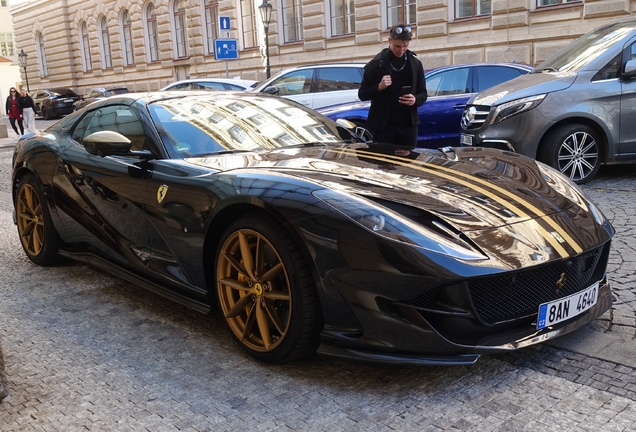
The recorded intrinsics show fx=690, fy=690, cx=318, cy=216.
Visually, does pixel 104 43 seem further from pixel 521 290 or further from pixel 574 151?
pixel 521 290

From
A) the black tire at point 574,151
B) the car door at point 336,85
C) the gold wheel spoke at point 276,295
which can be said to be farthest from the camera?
the car door at point 336,85

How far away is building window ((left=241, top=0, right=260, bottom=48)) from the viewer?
28.6 meters

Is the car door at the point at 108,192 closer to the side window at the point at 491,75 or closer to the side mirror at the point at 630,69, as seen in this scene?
the side mirror at the point at 630,69

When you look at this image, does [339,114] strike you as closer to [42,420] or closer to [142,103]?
[142,103]

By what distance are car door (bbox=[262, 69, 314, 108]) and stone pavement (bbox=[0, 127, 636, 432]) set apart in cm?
864

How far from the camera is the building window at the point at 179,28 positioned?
33000 mm

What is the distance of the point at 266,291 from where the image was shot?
129 inches

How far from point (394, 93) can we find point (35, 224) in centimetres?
312

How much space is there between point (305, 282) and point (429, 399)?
0.72 m

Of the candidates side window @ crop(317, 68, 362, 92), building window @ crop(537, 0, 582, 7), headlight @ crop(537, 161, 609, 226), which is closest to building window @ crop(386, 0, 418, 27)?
building window @ crop(537, 0, 582, 7)

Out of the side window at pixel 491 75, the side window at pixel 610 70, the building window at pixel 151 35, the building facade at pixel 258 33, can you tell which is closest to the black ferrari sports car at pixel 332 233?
the side window at pixel 610 70

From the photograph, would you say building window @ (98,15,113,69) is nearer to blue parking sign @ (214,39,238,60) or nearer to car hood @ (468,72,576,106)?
blue parking sign @ (214,39,238,60)

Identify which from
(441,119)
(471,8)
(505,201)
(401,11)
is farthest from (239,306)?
(401,11)

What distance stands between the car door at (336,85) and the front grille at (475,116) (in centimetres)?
405
